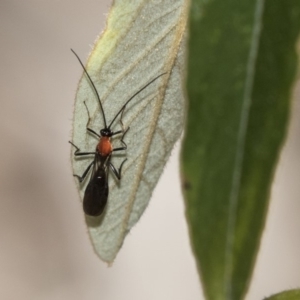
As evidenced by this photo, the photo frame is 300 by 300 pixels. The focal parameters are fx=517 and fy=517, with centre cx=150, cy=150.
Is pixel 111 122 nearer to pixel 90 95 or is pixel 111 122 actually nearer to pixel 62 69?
pixel 90 95

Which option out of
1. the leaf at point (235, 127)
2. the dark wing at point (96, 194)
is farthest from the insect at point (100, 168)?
the leaf at point (235, 127)

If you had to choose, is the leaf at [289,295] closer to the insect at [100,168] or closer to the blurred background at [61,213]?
the insect at [100,168]

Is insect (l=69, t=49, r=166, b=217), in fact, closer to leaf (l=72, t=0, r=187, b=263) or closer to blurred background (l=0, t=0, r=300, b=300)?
leaf (l=72, t=0, r=187, b=263)

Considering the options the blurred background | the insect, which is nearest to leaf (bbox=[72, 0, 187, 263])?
the insect

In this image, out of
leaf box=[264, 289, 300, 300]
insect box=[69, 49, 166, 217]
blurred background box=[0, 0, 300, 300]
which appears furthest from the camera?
blurred background box=[0, 0, 300, 300]

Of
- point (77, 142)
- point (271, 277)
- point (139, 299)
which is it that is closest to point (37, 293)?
point (139, 299)

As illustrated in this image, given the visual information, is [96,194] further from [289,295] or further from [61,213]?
[61,213]
